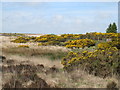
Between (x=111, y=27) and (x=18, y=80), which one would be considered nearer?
(x=18, y=80)

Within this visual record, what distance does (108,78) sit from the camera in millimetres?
7902

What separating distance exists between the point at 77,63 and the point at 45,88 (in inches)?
158

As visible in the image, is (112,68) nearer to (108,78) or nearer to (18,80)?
(108,78)

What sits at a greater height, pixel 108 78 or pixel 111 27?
pixel 111 27

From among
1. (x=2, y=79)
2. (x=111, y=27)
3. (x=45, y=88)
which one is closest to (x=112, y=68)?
(x=45, y=88)

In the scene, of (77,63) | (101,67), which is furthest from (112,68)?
(77,63)

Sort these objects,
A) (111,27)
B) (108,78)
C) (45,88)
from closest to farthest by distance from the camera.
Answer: (45,88) → (108,78) → (111,27)

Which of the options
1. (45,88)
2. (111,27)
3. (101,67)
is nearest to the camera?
(45,88)

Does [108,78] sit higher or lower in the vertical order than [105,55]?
lower

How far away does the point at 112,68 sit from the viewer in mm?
8391

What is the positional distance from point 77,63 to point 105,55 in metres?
1.32

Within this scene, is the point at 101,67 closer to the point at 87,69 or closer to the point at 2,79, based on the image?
the point at 87,69

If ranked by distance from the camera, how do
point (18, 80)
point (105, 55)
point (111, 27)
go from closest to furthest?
point (18, 80) → point (105, 55) → point (111, 27)

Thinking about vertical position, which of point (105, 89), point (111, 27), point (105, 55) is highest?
point (111, 27)
